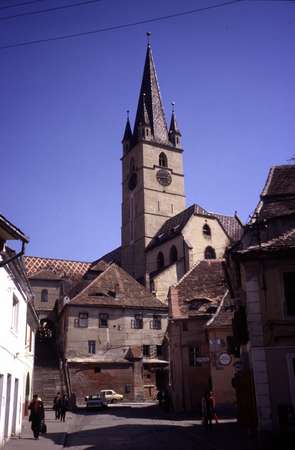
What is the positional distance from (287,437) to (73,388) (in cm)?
2657

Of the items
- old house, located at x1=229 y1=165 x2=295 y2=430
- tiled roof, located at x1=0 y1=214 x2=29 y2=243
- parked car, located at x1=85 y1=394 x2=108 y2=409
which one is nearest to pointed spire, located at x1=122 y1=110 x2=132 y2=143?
parked car, located at x1=85 y1=394 x2=108 y2=409

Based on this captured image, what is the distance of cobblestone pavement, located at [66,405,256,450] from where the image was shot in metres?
14.4

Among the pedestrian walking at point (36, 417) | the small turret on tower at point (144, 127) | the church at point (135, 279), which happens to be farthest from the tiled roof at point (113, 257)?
the pedestrian walking at point (36, 417)

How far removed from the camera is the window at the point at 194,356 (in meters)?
30.5

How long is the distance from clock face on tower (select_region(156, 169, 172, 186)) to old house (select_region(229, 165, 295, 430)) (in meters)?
53.5

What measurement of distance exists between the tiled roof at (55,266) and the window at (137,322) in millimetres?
25193

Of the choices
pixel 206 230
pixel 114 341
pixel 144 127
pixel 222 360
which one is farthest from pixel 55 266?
pixel 222 360

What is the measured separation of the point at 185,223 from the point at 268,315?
42.6 metres

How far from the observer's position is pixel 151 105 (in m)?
79.4

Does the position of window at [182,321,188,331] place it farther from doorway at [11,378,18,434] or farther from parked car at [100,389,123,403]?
doorway at [11,378,18,434]

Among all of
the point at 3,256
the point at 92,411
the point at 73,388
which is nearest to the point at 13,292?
the point at 3,256

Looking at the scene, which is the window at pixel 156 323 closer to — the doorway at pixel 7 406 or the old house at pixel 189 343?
the old house at pixel 189 343

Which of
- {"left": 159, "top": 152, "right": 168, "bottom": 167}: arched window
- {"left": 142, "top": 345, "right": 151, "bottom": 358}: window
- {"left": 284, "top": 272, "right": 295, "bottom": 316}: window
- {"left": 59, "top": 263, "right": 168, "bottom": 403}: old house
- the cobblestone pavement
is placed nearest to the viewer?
the cobblestone pavement

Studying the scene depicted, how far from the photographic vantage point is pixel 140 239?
221 ft
